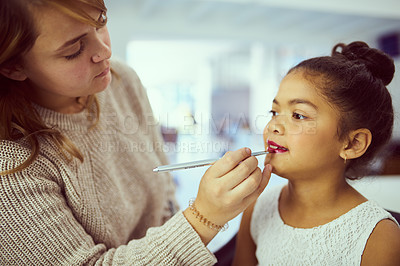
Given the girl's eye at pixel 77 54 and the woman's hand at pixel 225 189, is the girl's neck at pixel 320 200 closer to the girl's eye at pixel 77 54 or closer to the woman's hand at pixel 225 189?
the woman's hand at pixel 225 189

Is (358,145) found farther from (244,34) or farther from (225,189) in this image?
(244,34)

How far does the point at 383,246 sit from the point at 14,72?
1030 millimetres

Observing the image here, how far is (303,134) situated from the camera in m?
0.82

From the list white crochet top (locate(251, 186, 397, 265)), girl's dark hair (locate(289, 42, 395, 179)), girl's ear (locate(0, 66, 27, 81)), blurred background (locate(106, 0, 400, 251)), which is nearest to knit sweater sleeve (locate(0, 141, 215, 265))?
girl's ear (locate(0, 66, 27, 81))

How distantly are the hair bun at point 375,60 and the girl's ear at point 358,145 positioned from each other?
0.19 metres

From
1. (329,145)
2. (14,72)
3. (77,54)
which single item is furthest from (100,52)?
(329,145)

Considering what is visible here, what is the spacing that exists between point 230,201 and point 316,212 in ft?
1.16

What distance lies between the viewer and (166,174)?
1190 millimetres

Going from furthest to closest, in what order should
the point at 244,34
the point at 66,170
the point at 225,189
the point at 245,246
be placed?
the point at 244,34, the point at 245,246, the point at 66,170, the point at 225,189

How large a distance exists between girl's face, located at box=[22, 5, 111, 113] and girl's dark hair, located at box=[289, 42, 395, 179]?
600mm

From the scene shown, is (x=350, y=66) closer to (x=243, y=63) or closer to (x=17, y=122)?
(x=17, y=122)

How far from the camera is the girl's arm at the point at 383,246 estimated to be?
72 cm

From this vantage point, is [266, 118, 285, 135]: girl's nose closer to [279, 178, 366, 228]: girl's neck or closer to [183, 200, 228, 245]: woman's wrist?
[279, 178, 366, 228]: girl's neck

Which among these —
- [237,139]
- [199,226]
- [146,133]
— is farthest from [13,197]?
[237,139]
